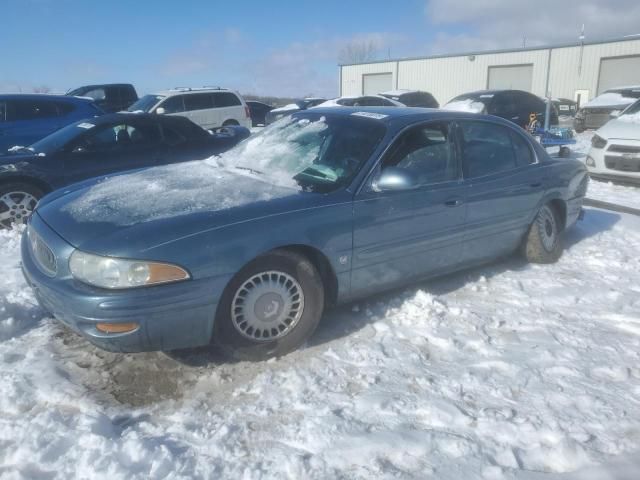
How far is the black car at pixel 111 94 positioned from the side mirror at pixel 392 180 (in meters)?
16.0

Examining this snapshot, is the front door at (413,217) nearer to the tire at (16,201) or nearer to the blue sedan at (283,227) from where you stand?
the blue sedan at (283,227)

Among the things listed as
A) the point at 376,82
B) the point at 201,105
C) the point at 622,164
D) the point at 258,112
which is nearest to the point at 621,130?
the point at 622,164

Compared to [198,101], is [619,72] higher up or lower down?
higher up

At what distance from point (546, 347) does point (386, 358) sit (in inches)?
42.1

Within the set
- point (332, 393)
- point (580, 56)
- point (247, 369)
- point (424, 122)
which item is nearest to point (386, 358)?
point (332, 393)

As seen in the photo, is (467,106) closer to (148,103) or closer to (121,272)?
(148,103)

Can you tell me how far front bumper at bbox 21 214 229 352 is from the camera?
105 inches

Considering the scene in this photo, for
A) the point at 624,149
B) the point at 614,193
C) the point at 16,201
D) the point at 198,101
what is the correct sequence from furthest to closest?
the point at 198,101
the point at 624,149
the point at 614,193
the point at 16,201

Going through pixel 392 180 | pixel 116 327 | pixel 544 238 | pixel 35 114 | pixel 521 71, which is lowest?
pixel 544 238

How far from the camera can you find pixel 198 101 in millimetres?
14133

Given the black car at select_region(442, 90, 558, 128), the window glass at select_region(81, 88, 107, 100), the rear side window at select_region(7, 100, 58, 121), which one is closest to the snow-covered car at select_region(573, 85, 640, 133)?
the black car at select_region(442, 90, 558, 128)

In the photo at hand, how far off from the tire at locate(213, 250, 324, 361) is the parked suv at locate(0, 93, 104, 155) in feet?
21.8

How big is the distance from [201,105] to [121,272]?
1231 centimetres

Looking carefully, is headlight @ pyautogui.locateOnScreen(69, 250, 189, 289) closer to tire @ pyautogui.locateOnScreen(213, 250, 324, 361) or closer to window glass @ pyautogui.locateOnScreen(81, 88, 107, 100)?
tire @ pyautogui.locateOnScreen(213, 250, 324, 361)
